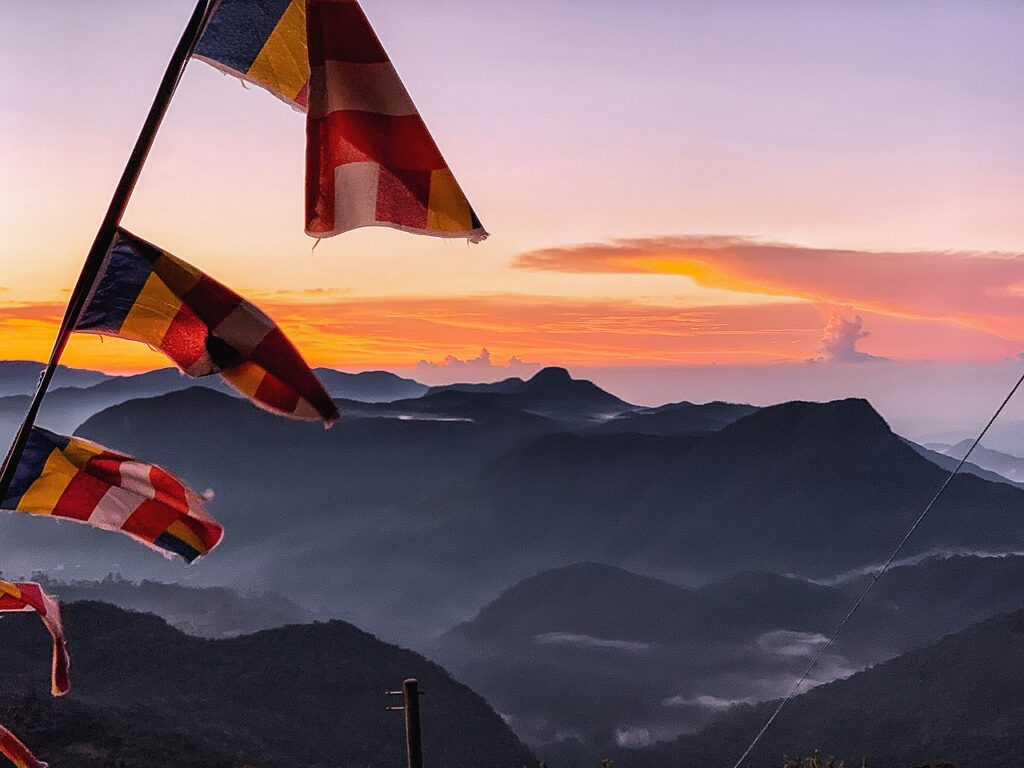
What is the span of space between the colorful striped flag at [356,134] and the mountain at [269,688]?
331 feet

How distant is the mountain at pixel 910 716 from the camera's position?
13625 cm

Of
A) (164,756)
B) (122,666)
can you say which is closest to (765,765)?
(122,666)

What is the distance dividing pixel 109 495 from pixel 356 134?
3121 millimetres

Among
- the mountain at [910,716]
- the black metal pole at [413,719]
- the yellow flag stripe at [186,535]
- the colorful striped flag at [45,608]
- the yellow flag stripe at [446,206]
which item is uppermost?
the yellow flag stripe at [446,206]

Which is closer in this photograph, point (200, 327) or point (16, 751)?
point (200, 327)

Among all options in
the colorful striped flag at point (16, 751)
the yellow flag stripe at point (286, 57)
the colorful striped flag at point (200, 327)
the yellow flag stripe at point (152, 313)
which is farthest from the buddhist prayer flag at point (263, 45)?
the colorful striped flag at point (16, 751)

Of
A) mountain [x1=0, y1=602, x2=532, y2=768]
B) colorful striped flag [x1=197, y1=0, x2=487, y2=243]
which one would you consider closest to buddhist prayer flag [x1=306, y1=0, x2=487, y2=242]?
colorful striped flag [x1=197, y1=0, x2=487, y2=243]

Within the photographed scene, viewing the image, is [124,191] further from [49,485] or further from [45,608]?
[45,608]

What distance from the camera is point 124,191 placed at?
5473 mm

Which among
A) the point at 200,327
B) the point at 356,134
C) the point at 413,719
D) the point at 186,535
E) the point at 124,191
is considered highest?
the point at 356,134

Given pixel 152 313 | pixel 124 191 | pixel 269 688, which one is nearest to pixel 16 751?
pixel 152 313

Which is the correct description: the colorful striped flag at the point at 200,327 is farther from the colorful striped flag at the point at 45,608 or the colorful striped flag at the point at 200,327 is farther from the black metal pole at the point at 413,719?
the black metal pole at the point at 413,719

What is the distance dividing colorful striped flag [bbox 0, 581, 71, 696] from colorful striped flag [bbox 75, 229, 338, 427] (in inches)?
106

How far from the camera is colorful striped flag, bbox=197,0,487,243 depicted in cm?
588
